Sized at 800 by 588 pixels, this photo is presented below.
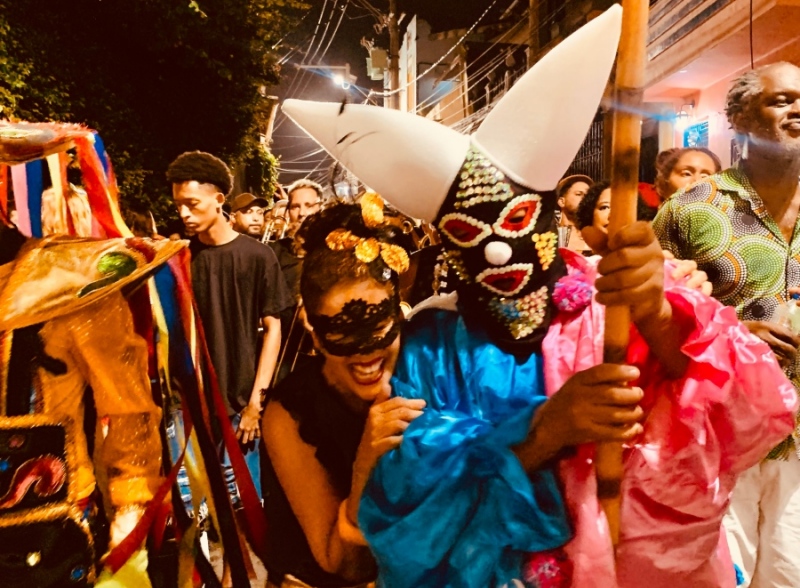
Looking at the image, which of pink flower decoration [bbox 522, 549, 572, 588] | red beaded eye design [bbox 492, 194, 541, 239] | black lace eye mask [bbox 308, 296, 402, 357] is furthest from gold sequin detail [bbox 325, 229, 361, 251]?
pink flower decoration [bbox 522, 549, 572, 588]

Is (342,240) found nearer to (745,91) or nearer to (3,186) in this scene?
(3,186)

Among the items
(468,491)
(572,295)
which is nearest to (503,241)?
(572,295)

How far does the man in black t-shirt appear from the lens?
3172mm

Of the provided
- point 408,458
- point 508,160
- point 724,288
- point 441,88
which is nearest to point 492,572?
point 408,458

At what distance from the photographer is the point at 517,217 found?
119 cm

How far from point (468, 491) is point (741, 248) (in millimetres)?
1589

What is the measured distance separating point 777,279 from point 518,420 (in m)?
1.55

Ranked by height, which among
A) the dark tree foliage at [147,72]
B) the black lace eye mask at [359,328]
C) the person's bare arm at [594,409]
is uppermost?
the dark tree foliage at [147,72]

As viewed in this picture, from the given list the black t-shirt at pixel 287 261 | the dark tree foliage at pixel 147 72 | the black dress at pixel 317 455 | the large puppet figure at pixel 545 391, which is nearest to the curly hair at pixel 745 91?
the large puppet figure at pixel 545 391

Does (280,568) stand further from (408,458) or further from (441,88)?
(441,88)

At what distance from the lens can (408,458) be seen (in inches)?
43.7

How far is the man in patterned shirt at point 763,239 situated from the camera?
7.04ft

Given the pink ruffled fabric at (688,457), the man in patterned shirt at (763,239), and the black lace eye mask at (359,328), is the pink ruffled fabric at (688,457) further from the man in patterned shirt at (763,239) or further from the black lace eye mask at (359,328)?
the man in patterned shirt at (763,239)

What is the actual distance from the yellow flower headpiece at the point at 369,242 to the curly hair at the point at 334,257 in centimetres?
1
